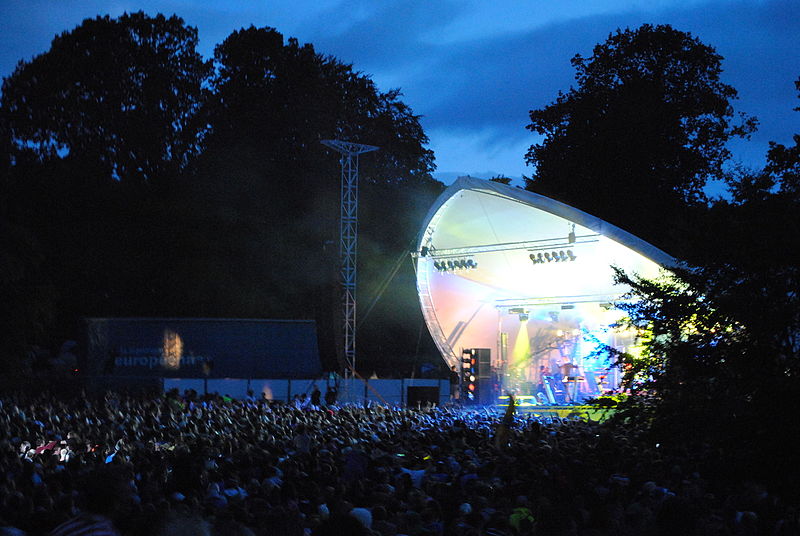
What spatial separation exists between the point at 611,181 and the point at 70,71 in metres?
22.6

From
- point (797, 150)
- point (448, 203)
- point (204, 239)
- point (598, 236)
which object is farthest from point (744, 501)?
point (204, 239)

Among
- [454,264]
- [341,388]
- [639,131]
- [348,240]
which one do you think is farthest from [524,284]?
[639,131]

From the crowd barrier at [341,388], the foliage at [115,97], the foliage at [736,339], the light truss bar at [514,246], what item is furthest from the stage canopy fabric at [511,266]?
the foliage at [115,97]

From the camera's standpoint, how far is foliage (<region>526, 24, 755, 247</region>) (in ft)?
131

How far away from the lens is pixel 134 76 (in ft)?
136

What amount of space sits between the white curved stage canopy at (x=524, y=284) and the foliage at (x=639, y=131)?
11.0m

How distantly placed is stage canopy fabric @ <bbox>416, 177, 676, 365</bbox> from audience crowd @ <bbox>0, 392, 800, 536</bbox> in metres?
10.3

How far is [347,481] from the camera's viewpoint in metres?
9.44

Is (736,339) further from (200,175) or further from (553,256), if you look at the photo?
(200,175)

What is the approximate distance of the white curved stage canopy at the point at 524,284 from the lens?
25.4 meters

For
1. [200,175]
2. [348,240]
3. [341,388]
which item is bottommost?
[341,388]

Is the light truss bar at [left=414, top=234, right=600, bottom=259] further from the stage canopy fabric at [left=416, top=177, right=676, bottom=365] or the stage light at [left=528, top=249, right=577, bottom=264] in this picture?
the stage light at [left=528, top=249, right=577, bottom=264]

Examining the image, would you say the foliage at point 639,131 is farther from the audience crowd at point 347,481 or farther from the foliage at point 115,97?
the audience crowd at point 347,481

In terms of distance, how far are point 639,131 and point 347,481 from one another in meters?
33.0
